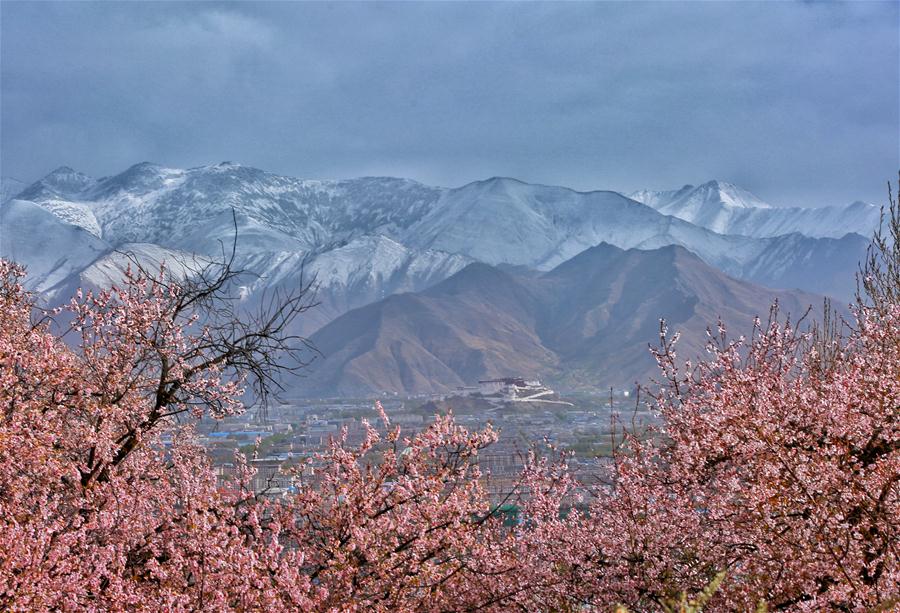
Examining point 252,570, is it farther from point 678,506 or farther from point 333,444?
point 678,506

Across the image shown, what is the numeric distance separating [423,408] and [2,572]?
6534 inches

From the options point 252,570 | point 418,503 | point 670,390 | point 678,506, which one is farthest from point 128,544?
point 670,390

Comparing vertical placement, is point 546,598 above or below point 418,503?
below

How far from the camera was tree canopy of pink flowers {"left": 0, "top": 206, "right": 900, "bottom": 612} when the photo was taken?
29.5 feet

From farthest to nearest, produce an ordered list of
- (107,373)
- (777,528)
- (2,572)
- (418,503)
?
(107,373)
(418,503)
(777,528)
(2,572)

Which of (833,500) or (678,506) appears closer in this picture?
(833,500)

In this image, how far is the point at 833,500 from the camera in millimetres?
9055

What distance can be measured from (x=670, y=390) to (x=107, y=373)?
8.86 meters

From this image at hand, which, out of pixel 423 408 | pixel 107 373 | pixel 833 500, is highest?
pixel 107 373

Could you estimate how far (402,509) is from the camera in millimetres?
10172

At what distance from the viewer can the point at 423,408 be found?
570 ft

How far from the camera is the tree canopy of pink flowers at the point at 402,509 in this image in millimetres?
9000

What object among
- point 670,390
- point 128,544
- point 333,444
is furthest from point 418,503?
point 670,390

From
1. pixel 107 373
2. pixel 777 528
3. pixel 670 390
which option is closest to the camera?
pixel 777 528
